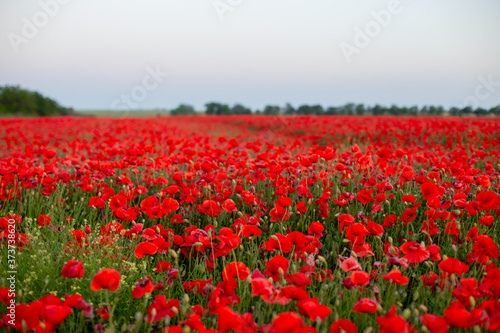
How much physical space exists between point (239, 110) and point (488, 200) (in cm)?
3031

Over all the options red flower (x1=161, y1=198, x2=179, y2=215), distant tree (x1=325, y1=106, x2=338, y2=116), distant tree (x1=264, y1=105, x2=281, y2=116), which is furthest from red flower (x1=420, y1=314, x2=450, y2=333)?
distant tree (x1=325, y1=106, x2=338, y2=116)

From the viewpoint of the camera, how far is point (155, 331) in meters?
1.95

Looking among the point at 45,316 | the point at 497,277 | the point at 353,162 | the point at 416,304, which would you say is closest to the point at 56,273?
the point at 45,316

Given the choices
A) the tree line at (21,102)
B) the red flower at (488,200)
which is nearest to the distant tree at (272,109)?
the red flower at (488,200)

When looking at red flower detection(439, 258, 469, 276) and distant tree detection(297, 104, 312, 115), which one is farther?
distant tree detection(297, 104, 312, 115)

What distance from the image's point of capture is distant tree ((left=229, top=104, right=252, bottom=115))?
31578mm

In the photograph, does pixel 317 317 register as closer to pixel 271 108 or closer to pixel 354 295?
pixel 354 295

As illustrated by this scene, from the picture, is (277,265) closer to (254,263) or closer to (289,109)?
(254,263)

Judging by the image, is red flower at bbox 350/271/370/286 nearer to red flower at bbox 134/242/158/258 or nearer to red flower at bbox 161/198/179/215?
red flower at bbox 134/242/158/258

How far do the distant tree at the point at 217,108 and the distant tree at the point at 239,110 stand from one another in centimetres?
119

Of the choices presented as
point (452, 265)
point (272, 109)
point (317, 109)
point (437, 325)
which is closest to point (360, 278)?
point (437, 325)

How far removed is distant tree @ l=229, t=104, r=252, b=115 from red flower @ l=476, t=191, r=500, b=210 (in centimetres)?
2950

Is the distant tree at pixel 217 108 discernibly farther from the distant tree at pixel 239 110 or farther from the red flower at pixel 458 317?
the red flower at pixel 458 317

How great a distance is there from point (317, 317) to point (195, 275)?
1.21 m
